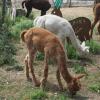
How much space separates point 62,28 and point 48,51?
2106 mm

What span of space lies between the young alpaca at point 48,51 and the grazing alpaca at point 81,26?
135 inches

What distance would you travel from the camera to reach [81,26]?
1277cm

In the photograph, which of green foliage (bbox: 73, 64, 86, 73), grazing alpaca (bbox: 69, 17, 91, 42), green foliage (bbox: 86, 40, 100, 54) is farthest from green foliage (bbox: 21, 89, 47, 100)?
grazing alpaca (bbox: 69, 17, 91, 42)

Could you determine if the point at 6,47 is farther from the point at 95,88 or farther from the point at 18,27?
the point at 95,88

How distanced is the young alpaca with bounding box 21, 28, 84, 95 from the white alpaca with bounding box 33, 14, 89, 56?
1.54 m

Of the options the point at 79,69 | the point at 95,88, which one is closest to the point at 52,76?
the point at 79,69

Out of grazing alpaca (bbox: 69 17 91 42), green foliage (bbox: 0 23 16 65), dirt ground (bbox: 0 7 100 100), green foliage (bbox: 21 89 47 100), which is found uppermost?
grazing alpaca (bbox: 69 17 91 42)

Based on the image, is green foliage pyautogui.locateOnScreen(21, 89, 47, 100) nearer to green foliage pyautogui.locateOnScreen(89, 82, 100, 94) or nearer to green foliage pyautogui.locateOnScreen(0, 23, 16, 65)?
green foliage pyautogui.locateOnScreen(89, 82, 100, 94)

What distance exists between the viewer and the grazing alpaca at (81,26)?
12719mm

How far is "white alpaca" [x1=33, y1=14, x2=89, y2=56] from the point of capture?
10781 mm

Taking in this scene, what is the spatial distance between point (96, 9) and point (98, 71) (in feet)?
13.1

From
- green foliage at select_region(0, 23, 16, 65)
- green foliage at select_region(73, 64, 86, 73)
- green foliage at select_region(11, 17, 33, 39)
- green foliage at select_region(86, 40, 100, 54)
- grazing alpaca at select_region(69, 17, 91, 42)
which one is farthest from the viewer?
green foliage at select_region(11, 17, 33, 39)

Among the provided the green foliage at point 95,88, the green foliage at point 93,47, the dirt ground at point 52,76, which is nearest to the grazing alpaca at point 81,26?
the green foliage at point 93,47

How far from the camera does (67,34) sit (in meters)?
10.8
